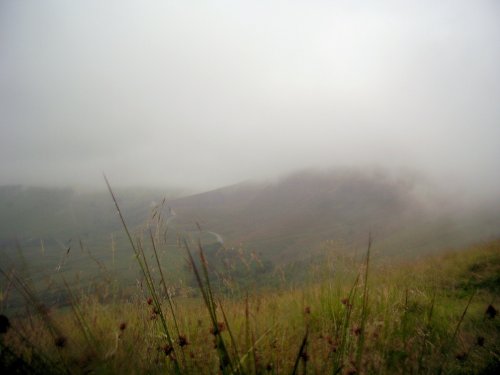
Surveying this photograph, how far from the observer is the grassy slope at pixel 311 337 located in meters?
1.81

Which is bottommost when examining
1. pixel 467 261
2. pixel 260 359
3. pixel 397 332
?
pixel 467 261

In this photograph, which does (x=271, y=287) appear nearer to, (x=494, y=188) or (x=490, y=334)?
(x=490, y=334)

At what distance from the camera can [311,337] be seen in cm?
308

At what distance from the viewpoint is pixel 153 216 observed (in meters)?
3.01

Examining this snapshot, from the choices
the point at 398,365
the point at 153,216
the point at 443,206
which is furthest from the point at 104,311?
the point at 443,206

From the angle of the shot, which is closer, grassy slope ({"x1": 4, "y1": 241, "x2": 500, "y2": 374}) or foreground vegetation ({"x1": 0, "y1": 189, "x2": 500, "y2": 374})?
foreground vegetation ({"x1": 0, "y1": 189, "x2": 500, "y2": 374})

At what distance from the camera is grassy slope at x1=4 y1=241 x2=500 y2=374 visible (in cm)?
181

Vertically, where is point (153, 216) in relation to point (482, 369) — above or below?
above

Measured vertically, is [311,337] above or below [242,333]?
below

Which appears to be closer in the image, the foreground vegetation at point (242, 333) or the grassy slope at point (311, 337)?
the foreground vegetation at point (242, 333)

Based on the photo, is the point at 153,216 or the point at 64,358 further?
the point at 153,216

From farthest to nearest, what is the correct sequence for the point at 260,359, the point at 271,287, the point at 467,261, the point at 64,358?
the point at 467,261 → the point at 271,287 → the point at 260,359 → the point at 64,358

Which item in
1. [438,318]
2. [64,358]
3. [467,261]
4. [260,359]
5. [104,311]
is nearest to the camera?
[64,358]

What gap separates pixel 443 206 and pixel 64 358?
203m
